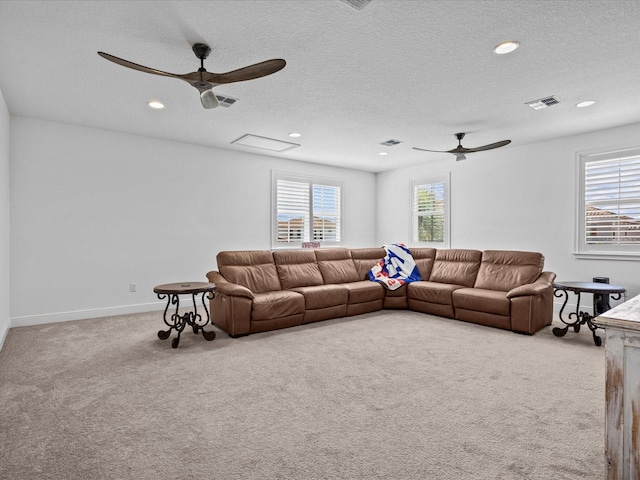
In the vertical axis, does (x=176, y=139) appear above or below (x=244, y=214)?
above

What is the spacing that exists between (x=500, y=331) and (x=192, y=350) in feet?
11.9

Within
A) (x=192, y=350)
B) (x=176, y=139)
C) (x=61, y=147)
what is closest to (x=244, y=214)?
(x=176, y=139)

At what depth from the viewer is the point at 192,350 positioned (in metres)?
3.55

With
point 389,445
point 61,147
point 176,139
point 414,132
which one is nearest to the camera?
point 389,445

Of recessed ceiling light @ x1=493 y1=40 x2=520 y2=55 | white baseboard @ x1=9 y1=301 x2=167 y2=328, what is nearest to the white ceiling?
recessed ceiling light @ x1=493 y1=40 x2=520 y2=55

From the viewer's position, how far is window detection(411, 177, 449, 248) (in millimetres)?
6922

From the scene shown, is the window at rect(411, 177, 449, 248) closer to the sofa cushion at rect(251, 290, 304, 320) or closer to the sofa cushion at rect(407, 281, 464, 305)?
the sofa cushion at rect(407, 281, 464, 305)

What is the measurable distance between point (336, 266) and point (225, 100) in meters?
3.06

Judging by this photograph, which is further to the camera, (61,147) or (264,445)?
(61,147)

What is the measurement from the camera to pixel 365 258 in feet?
20.2

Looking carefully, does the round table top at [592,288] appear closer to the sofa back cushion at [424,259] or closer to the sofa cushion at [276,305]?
the sofa back cushion at [424,259]

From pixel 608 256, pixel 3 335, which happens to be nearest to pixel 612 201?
pixel 608 256

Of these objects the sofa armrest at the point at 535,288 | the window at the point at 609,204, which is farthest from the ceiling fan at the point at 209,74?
the window at the point at 609,204

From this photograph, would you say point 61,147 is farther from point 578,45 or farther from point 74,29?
point 578,45
